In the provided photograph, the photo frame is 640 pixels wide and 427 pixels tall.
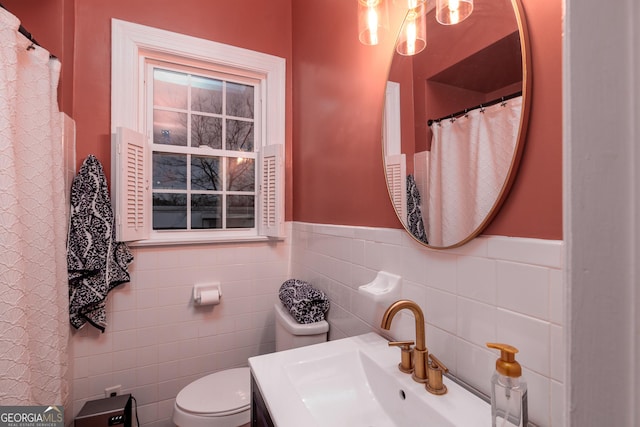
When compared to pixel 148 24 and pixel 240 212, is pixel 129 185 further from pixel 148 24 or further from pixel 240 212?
pixel 148 24

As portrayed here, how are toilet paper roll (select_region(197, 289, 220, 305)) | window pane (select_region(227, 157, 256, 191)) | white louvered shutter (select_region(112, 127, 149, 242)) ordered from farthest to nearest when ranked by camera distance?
window pane (select_region(227, 157, 256, 191))
toilet paper roll (select_region(197, 289, 220, 305))
white louvered shutter (select_region(112, 127, 149, 242))

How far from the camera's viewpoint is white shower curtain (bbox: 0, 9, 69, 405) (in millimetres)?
919

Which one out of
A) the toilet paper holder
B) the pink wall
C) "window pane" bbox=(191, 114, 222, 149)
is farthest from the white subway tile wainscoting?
"window pane" bbox=(191, 114, 222, 149)

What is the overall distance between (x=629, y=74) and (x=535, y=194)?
1.51ft

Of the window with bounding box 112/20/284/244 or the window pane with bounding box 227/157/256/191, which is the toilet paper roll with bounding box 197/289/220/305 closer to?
the window with bounding box 112/20/284/244

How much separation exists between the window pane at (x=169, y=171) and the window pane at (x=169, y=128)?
9 cm

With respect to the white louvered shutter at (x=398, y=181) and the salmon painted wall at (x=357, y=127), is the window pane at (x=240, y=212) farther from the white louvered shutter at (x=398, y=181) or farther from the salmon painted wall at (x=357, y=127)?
the white louvered shutter at (x=398, y=181)

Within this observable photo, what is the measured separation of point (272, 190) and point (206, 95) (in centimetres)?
79

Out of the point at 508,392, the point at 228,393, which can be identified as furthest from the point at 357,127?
the point at 228,393

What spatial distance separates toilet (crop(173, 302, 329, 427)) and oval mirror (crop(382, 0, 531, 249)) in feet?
2.67

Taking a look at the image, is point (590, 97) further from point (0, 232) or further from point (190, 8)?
point (190, 8)

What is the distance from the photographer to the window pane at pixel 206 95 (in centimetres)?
190

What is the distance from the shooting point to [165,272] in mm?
1710

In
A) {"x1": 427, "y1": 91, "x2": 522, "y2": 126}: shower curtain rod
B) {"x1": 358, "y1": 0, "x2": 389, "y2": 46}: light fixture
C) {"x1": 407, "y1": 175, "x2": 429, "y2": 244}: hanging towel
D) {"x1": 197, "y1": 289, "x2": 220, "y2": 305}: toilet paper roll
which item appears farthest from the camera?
{"x1": 197, "y1": 289, "x2": 220, "y2": 305}: toilet paper roll
